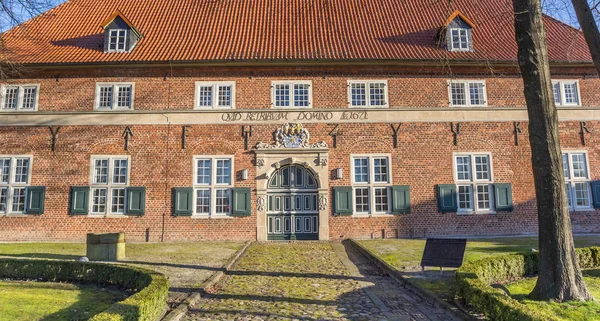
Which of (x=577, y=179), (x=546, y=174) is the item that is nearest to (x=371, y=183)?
(x=577, y=179)

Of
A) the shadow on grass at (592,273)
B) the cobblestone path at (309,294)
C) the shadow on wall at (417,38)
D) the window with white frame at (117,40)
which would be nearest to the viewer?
the cobblestone path at (309,294)

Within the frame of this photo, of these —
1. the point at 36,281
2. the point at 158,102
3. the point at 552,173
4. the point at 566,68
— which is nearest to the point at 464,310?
the point at 552,173

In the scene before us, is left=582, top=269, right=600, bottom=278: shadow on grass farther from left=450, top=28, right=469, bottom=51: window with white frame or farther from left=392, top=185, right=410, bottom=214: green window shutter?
left=450, top=28, right=469, bottom=51: window with white frame

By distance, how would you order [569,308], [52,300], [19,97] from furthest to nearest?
1. [19,97]
2. [52,300]
3. [569,308]

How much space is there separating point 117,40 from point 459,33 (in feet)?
44.5

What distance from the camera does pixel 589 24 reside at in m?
7.14

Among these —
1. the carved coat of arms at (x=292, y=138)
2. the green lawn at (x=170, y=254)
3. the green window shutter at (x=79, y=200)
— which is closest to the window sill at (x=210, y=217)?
the green lawn at (x=170, y=254)

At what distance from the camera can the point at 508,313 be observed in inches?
188

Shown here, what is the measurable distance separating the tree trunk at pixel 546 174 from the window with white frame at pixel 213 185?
10.6 meters

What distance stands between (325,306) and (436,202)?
9835mm

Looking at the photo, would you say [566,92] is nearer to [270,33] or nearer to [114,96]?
[270,33]

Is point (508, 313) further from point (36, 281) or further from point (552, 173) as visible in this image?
point (36, 281)

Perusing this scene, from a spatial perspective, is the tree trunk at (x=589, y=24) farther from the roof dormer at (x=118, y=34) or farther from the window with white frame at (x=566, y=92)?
the roof dormer at (x=118, y=34)

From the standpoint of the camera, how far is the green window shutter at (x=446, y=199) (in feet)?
49.0
